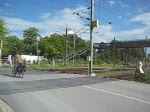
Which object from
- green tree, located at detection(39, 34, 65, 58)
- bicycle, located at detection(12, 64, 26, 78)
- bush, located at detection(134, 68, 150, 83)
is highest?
green tree, located at detection(39, 34, 65, 58)

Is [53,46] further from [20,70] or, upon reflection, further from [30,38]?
[20,70]

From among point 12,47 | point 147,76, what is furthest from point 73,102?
point 12,47

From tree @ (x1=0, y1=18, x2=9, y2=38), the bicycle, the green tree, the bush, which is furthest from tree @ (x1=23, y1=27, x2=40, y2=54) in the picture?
the bush

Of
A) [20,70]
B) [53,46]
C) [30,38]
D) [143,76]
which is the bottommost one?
[143,76]

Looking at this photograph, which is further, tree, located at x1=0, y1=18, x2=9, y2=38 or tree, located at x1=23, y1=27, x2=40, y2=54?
tree, located at x1=23, y1=27, x2=40, y2=54

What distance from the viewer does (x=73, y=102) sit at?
11320 millimetres

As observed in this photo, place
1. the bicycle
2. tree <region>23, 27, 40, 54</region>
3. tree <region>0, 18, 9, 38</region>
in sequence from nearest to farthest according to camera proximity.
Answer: the bicycle < tree <region>0, 18, 9, 38</region> < tree <region>23, 27, 40, 54</region>

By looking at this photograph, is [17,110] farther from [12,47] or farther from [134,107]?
[12,47]

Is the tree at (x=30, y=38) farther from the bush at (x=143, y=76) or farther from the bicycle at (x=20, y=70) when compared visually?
the bush at (x=143, y=76)

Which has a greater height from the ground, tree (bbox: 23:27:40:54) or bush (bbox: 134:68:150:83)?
tree (bbox: 23:27:40:54)

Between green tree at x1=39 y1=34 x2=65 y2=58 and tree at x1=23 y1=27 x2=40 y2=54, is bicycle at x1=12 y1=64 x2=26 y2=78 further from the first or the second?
tree at x1=23 y1=27 x2=40 y2=54

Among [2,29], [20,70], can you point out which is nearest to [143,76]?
[20,70]

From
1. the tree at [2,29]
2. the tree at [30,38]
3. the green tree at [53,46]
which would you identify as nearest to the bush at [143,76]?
the tree at [2,29]

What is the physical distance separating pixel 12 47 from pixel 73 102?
112535 mm
